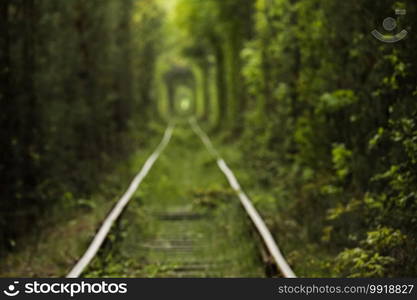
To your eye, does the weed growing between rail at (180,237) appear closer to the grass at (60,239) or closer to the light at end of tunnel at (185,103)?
the grass at (60,239)

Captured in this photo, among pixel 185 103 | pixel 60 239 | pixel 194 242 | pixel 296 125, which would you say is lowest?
pixel 194 242

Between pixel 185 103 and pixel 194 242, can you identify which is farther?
pixel 185 103

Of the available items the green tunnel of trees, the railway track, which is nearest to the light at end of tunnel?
the green tunnel of trees

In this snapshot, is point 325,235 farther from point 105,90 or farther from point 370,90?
point 105,90

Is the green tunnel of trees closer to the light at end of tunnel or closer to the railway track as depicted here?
the railway track

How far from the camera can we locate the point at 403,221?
6.66 meters

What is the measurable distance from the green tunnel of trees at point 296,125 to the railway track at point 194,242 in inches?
20.1

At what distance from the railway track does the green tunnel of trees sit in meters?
0.51

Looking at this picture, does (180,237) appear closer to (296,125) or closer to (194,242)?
(194,242)

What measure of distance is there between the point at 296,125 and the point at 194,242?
406 cm

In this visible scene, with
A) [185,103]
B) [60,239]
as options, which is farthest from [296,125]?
[185,103]

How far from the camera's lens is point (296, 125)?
1240 centimetres

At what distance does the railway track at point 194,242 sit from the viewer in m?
7.19

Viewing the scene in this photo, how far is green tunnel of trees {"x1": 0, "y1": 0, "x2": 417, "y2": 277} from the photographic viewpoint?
7.00 meters
